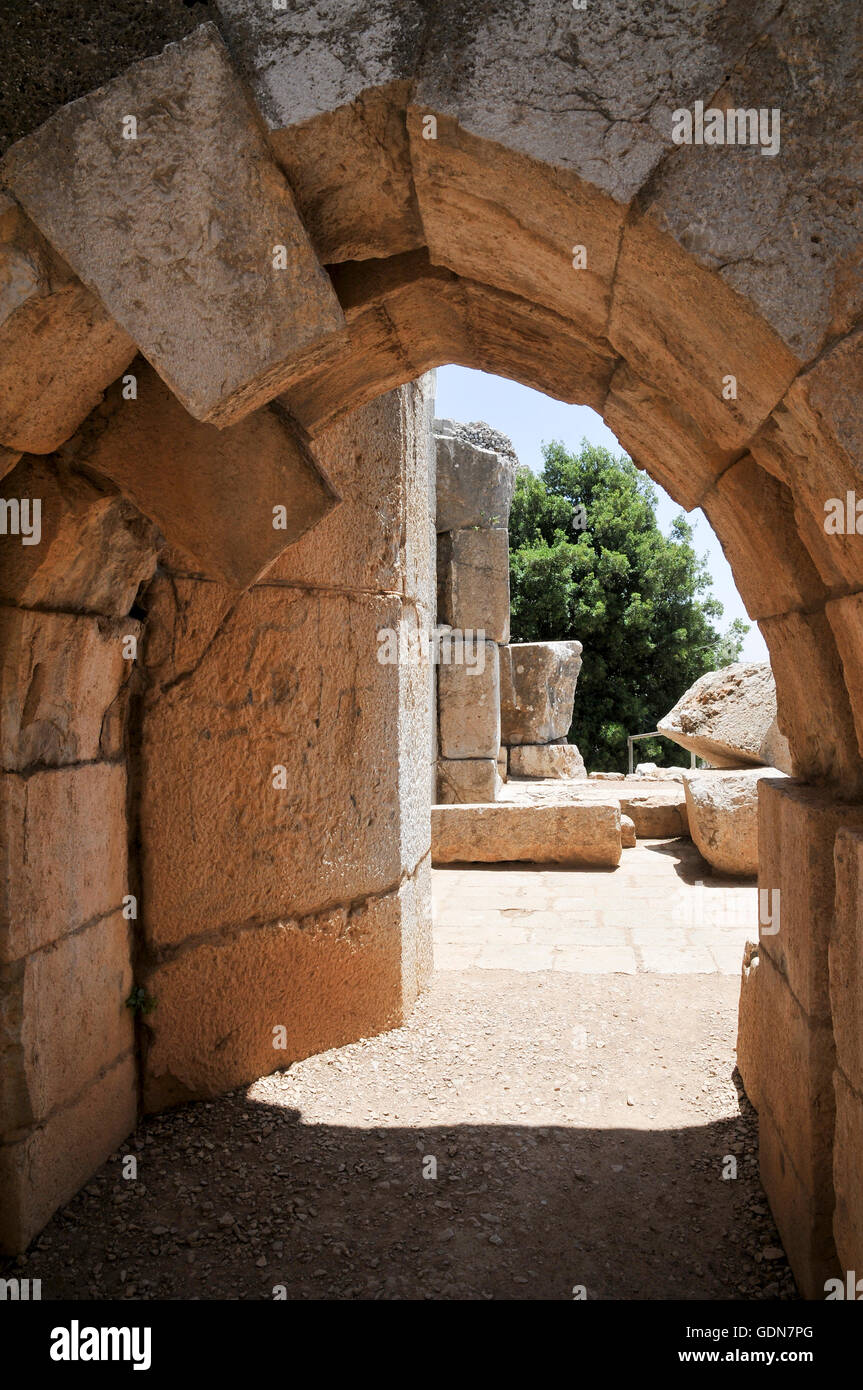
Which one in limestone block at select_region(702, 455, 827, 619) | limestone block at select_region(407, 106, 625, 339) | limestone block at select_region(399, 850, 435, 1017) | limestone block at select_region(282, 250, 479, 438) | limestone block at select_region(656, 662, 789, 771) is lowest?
limestone block at select_region(399, 850, 435, 1017)

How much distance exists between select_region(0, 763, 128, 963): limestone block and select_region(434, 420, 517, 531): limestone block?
5989 millimetres

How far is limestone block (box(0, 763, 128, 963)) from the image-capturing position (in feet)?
8.14

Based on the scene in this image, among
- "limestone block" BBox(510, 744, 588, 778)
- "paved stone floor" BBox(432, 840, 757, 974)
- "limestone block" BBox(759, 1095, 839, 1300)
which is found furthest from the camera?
"limestone block" BBox(510, 744, 588, 778)

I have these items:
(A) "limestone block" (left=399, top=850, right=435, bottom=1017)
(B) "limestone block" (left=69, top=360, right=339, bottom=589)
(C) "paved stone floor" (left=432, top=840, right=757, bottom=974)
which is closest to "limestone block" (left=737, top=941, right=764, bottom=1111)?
(C) "paved stone floor" (left=432, top=840, right=757, bottom=974)

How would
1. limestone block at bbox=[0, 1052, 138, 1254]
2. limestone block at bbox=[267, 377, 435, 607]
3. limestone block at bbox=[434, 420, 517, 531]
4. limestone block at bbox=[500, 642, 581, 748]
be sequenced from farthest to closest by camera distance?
limestone block at bbox=[500, 642, 581, 748]
limestone block at bbox=[434, 420, 517, 531]
limestone block at bbox=[267, 377, 435, 607]
limestone block at bbox=[0, 1052, 138, 1254]

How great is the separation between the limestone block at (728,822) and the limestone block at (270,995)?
3.25 meters

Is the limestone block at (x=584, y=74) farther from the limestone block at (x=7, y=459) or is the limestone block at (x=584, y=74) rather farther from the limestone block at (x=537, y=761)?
the limestone block at (x=537, y=761)

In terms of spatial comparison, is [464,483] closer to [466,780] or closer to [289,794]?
[466,780]

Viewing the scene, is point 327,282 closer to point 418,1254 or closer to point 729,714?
point 418,1254

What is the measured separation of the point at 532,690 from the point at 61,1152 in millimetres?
7862

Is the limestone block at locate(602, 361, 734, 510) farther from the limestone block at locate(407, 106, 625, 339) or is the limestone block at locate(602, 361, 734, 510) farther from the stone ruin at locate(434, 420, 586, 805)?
the stone ruin at locate(434, 420, 586, 805)

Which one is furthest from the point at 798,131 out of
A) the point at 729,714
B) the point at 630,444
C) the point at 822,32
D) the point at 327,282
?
the point at 729,714

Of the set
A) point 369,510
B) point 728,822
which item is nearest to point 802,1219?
point 369,510

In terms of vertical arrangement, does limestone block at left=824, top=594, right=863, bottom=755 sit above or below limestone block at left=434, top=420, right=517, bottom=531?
below
